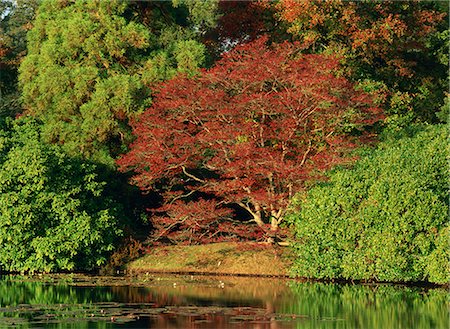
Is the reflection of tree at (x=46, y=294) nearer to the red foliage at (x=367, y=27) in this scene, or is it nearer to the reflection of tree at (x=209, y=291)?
the reflection of tree at (x=209, y=291)

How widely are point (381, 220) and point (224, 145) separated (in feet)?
17.3

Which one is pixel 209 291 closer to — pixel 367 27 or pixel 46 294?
pixel 46 294

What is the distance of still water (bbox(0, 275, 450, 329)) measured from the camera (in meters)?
18.0

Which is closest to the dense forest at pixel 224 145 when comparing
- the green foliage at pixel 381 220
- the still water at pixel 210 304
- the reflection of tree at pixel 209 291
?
the green foliage at pixel 381 220

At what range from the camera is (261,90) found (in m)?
26.9

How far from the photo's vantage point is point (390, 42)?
1213 inches

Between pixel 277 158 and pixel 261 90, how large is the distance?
1951 millimetres

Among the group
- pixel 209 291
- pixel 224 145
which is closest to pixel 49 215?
pixel 224 145

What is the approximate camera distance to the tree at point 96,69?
28906mm

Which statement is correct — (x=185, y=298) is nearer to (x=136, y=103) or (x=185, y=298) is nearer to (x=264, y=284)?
(x=264, y=284)

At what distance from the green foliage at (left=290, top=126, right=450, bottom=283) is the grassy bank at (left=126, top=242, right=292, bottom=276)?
2.52 feet

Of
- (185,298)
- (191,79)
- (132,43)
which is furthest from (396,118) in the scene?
(185,298)

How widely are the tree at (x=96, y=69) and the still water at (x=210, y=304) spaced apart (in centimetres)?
530

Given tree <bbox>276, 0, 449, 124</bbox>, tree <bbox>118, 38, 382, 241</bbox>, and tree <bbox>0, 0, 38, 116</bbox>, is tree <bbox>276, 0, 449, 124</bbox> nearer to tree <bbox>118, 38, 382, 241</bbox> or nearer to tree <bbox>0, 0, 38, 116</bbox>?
tree <bbox>118, 38, 382, 241</bbox>
